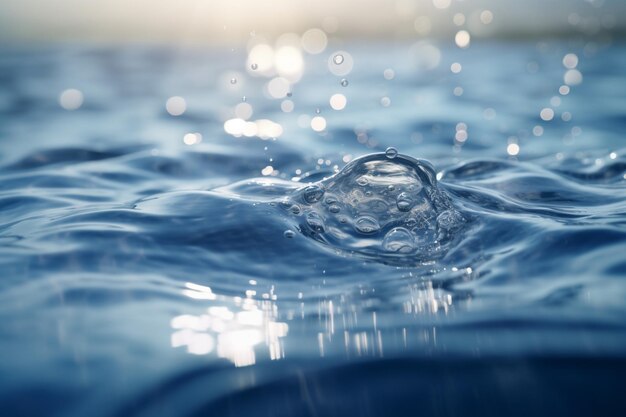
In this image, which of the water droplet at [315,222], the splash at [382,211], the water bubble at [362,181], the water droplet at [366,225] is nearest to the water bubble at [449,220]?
the splash at [382,211]

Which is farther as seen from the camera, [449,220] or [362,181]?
[362,181]

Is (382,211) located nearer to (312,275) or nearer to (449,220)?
(449,220)

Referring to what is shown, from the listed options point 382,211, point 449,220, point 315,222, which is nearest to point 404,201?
point 382,211

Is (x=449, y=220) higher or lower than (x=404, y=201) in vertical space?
lower

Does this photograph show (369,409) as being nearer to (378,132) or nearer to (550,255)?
(550,255)

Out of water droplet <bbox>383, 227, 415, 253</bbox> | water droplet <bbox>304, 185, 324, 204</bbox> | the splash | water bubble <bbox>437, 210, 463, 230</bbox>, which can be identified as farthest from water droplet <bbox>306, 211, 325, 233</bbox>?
water bubble <bbox>437, 210, 463, 230</bbox>

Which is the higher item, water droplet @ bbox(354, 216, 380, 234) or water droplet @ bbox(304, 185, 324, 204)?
water droplet @ bbox(304, 185, 324, 204)

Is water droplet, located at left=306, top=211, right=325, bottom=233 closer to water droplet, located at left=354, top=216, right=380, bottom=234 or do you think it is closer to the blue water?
the blue water
